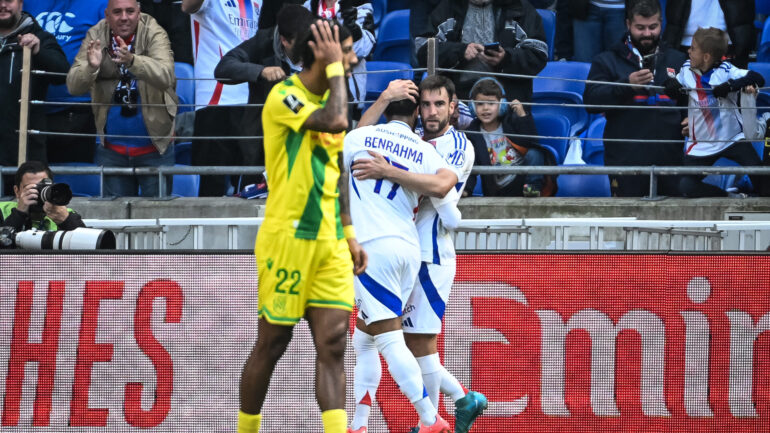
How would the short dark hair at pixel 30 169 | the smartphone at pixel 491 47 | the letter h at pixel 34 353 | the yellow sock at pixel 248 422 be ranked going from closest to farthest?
1. the yellow sock at pixel 248 422
2. the letter h at pixel 34 353
3. the short dark hair at pixel 30 169
4. the smartphone at pixel 491 47

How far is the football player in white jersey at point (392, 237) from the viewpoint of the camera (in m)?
6.33

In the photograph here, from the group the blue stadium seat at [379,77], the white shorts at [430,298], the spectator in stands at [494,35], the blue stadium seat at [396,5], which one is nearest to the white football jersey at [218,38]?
the blue stadium seat at [379,77]

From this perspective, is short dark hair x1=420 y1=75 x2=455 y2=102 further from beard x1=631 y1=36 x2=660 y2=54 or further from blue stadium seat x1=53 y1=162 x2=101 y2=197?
blue stadium seat x1=53 y1=162 x2=101 y2=197

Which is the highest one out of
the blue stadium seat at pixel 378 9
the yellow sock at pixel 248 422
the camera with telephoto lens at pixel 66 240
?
the blue stadium seat at pixel 378 9

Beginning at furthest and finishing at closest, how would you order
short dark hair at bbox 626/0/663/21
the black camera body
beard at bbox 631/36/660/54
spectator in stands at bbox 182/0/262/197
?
spectator in stands at bbox 182/0/262/197
beard at bbox 631/36/660/54
short dark hair at bbox 626/0/663/21
the black camera body

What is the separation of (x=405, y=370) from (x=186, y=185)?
5727 mm

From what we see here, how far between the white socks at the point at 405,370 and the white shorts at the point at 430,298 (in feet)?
0.73

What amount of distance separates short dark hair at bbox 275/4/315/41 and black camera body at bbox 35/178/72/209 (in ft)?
9.28

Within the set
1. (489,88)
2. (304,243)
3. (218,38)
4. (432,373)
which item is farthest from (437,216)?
(218,38)

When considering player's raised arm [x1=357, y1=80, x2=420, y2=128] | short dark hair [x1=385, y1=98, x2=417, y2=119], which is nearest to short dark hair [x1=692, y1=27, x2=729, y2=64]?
player's raised arm [x1=357, y1=80, x2=420, y2=128]

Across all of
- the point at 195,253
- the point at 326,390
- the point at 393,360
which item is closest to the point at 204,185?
the point at 195,253

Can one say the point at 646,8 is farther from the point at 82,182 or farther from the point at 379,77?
the point at 82,182

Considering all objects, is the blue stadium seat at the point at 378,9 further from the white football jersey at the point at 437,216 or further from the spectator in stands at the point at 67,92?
the white football jersey at the point at 437,216

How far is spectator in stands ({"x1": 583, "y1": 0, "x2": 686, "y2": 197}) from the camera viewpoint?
35.0 ft
